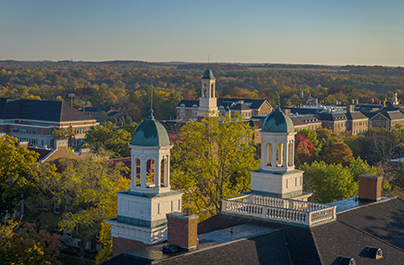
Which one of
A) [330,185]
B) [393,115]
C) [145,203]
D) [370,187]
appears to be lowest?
[330,185]

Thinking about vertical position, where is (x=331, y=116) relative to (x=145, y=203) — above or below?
below

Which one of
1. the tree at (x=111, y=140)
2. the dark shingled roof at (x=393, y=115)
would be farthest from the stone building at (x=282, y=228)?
the dark shingled roof at (x=393, y=115)

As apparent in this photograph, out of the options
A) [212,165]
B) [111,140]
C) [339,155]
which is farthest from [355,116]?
[212,165]

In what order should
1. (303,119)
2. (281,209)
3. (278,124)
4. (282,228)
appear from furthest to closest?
(303,119) < (278,124) < (281,209) < (282,228)

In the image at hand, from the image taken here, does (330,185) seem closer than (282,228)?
No

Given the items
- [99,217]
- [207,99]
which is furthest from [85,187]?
[207,99]

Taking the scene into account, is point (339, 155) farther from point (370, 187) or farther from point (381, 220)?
point (381, 220)
